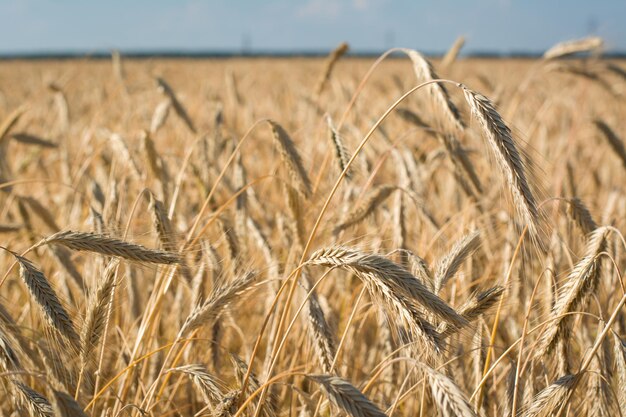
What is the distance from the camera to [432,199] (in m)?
3.73

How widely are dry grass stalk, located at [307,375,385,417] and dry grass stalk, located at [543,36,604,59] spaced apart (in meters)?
3.08

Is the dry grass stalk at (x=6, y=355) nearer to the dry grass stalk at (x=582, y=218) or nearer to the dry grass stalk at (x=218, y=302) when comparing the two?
the dry grass stalk at (x=218, y=302)

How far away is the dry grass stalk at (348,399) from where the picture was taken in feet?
3.50

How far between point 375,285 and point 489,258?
165 cm

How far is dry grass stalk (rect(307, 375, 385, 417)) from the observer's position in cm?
107

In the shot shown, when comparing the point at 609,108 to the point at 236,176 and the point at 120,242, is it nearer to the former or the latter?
the point at 236,176

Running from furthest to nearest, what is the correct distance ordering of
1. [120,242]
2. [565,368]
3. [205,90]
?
[205,90], [565,368], [120,242]

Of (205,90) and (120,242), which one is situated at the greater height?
(205,90)

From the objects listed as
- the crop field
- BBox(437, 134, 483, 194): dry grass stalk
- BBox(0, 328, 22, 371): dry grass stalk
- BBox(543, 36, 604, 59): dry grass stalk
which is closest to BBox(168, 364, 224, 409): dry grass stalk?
the crop field

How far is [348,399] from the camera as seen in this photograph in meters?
1.09

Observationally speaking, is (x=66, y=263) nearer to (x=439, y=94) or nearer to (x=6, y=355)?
(x=6, y=355)

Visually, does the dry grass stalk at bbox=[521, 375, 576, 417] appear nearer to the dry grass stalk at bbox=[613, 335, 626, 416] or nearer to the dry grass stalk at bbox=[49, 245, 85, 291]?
the dry grass stalk at bbox=[613, 335, 626, 416]

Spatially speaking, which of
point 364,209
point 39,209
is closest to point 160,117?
point 39,209

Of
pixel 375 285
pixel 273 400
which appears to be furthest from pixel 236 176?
pixel 375 285
